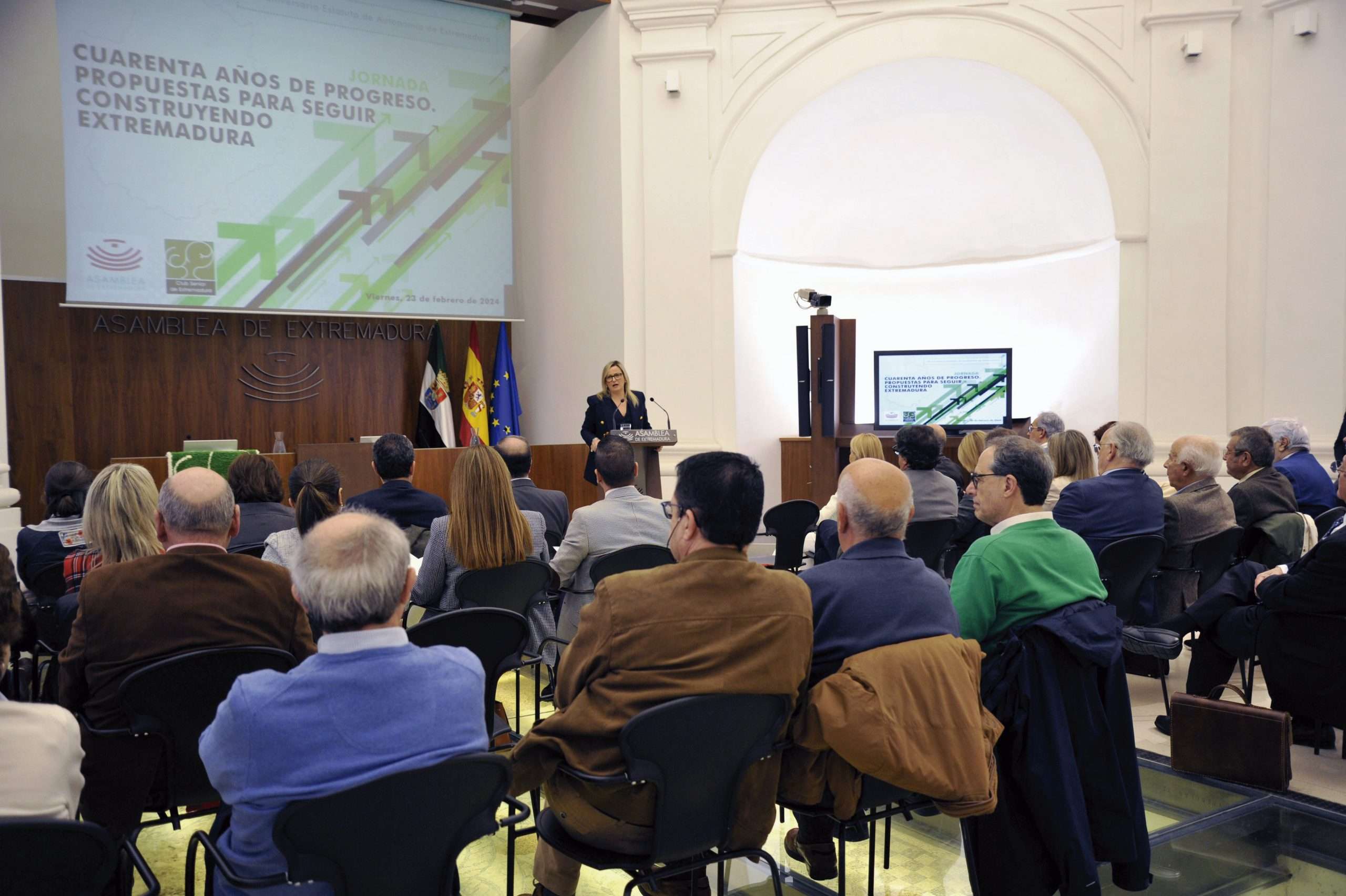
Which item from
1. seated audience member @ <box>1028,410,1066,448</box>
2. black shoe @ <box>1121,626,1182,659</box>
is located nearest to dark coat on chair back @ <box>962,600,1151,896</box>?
black shoe @ <box>1121,626,1182,659</box>

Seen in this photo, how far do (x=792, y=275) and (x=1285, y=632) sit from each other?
652 cm

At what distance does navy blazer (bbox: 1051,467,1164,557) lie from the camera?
4.26m

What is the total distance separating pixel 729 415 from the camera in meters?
8.55

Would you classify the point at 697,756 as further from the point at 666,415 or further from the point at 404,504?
the point at 666,415

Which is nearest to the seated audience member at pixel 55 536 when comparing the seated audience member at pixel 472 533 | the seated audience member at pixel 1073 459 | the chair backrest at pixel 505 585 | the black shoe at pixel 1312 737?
Result: the seated audience member at pixel 472 533

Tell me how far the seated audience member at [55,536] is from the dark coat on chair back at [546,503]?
168 cm

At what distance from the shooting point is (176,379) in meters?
8.22

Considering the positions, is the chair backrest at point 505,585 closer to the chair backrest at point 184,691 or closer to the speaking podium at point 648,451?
the chair backrest at point 184,691

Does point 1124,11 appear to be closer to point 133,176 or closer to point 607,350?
point 607,350

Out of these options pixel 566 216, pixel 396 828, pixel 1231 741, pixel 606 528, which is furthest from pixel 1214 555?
pixel 566 216

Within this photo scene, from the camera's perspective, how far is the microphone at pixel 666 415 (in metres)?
8.16

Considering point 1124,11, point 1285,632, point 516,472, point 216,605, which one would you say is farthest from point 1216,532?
point 1124,11

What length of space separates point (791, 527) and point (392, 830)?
4.20 metres

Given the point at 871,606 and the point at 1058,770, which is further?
the point at 1058,770
